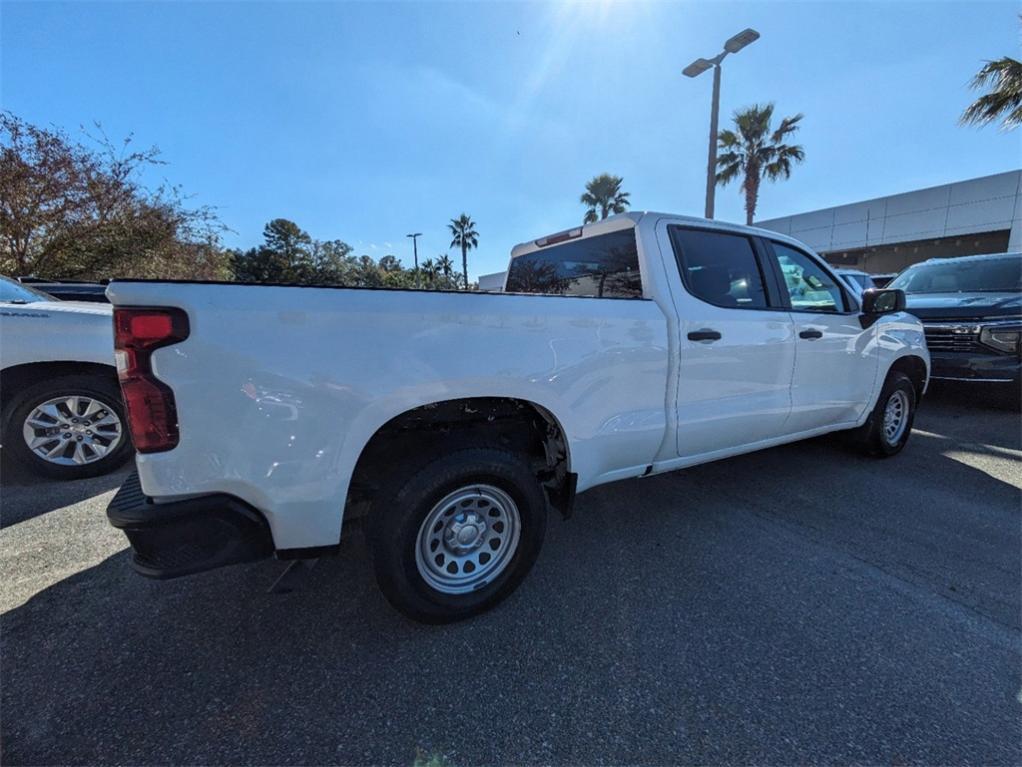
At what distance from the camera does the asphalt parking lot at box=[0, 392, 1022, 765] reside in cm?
160

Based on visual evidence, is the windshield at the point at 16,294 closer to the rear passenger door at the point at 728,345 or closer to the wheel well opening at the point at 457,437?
the wheel well opening at the point at 457,437

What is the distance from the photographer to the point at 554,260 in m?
3.46

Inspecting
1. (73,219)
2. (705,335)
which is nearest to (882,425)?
(705,335)

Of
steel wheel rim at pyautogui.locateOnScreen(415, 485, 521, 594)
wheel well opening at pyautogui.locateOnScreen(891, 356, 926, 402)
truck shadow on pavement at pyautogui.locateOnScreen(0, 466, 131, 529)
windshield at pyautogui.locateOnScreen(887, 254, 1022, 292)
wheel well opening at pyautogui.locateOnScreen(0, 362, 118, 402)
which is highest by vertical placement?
windshield at pyautogui.locateOnScreen(887, 254, 1022, 292)

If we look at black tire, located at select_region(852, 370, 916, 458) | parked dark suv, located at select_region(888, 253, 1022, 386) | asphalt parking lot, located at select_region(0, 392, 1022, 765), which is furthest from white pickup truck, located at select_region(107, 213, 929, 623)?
parked dark suv, located at select_region(888, 253, 1022, 386)

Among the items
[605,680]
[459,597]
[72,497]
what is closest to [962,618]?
[605,680]

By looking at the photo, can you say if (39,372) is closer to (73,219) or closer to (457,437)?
(457,437)

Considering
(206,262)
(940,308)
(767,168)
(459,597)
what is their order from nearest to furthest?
(459,597) < (940,308) < (206,262) < (767,168)

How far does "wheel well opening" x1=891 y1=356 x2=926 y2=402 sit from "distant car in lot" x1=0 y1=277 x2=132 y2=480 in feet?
22.2

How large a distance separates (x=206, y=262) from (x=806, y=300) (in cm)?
1766

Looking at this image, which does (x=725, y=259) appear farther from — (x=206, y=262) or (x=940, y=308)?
(x=206, y=262)

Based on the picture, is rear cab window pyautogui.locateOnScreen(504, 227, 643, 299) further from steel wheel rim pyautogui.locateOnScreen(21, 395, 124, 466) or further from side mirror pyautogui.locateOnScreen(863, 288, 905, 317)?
steel wheel rim pyautogui.locateOnScreen(21, 395, 124, 466)

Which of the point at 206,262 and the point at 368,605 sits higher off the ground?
the point at 206,262

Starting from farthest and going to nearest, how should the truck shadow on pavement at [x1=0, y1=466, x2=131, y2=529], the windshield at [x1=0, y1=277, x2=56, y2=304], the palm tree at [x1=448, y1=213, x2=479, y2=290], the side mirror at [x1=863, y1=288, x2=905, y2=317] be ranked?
the palm tree at [x1=448, y1=213, x2=479, y2=290] → the windshield at [x1=0, y1=277, x2=56, y2=304] → the side mirror at [x1=863, y1=288, x2=905, y2=317] → the truck shadow on pavement at [x1=0, y1=466, x2=131, y2=529]
